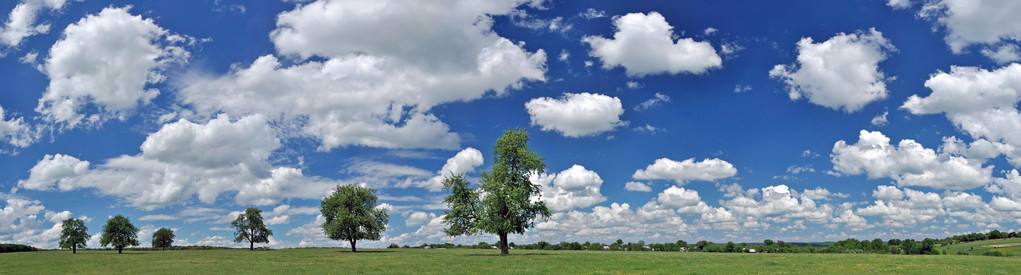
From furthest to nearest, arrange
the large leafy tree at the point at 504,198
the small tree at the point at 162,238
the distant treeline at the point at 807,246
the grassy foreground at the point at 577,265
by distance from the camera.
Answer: the small tree at the point at 162,238
the distant treeline at the point at 807,246
the large leafy tree at the point at 504,198
the grassy foreground at the point at 577,265

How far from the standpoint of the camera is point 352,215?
92062mm

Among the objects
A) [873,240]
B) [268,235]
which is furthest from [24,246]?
[873,240]

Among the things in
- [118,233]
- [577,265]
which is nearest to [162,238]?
[118,233]

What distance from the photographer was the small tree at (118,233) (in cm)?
9826

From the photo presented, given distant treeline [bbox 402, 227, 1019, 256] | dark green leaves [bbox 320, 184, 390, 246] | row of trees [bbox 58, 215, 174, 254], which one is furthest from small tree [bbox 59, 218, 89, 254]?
distant treeline [bbox 402, 227, 1019, 256]

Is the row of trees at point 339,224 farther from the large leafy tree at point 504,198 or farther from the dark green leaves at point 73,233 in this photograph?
the large leafy tree at point 504,198

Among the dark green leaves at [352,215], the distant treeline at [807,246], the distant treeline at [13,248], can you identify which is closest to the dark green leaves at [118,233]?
the distant treeline at [13,248]

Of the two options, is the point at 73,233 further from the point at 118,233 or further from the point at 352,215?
the point at 352,215

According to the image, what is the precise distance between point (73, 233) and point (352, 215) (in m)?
A: 54.9

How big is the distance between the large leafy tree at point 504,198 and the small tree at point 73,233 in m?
81.4

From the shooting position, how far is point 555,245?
413 feet

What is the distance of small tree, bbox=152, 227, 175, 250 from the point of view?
130 meters

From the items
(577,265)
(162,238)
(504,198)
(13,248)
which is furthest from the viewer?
(162,238)

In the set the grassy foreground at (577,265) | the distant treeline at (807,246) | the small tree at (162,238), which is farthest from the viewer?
the small tree at (162,238)
